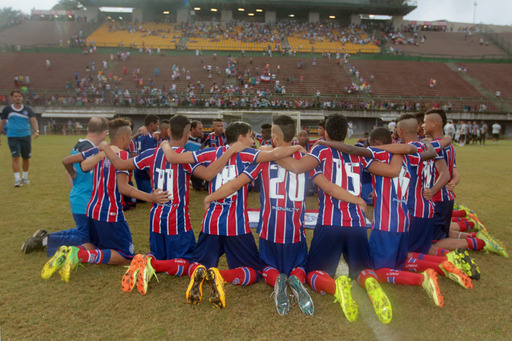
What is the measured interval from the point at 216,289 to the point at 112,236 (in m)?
Result: 1.78

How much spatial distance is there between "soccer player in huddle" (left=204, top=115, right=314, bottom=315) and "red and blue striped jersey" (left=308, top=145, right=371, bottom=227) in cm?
24

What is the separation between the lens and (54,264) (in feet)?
12.5

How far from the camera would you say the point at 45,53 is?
43062mm

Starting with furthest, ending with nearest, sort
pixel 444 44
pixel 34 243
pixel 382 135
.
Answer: pixel 444 44
pixel 34 243
pixel 382 135

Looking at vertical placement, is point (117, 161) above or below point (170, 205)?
above

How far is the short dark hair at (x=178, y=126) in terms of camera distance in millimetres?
3875

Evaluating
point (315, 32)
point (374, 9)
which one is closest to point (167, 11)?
point (315, 32)

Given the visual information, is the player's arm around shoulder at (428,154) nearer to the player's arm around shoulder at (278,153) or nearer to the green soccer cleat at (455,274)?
the green soccer cleat at (455,274)

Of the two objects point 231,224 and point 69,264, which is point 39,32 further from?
point 231,224

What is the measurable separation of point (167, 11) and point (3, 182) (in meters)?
52.5

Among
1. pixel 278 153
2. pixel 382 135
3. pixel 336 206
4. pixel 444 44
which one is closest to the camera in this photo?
pixel 278 153

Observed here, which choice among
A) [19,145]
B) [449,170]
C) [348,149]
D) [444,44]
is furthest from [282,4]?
[348,149]

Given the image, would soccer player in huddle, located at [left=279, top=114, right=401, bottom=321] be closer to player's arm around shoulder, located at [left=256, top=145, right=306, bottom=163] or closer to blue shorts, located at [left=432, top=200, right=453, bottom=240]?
player's arm around shoulder, located at [left=256, top=145, right=306, bottom=163]

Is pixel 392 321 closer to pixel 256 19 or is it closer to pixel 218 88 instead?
pixel 218 88
